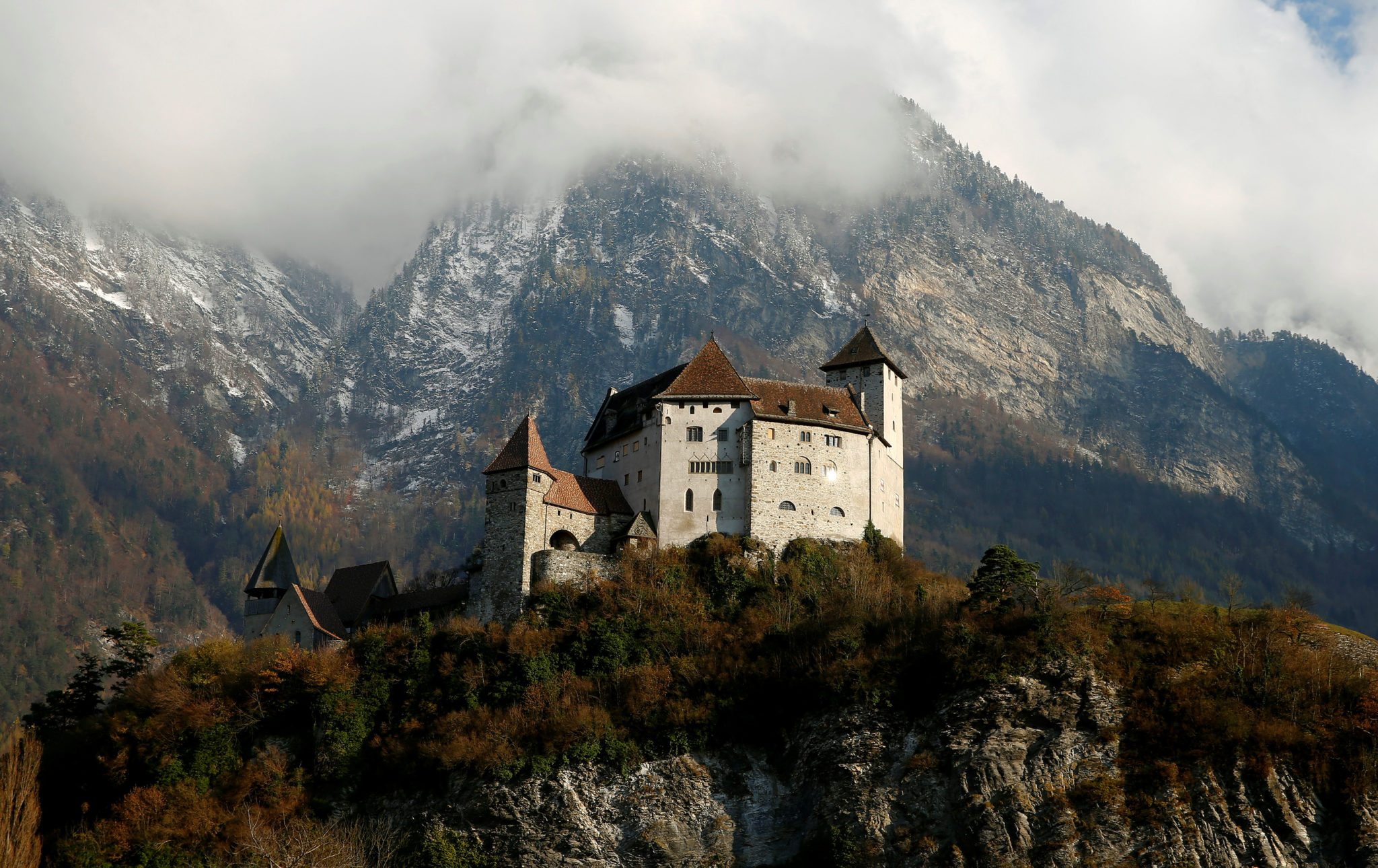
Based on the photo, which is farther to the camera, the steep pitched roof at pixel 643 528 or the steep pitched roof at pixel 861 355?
the steep pitched roof at pixel 861 355

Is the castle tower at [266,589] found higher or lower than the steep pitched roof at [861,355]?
lower

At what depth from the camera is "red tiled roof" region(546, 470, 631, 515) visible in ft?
271

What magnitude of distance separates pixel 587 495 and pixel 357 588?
669 inches

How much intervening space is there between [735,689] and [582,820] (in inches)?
419

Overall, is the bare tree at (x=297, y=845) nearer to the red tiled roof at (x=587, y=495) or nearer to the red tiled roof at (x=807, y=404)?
the red tiled roof at (x=587, y=495)

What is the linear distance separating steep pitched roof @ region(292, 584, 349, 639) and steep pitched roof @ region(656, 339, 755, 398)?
972 inches

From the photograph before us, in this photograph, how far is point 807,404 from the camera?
87312 mm

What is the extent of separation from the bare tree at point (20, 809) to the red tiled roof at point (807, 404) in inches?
1774

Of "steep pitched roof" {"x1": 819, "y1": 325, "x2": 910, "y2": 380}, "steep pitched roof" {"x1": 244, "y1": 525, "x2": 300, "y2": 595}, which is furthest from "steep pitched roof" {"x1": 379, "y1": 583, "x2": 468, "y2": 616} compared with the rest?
"steep pitched roof" {"x1": 819, "y1": 325, "x2": 910, "y2": 380}

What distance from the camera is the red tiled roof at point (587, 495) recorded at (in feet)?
271

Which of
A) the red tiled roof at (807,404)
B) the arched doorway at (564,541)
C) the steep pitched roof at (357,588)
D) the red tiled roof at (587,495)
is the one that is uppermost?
the red tiled roof at (807,404)

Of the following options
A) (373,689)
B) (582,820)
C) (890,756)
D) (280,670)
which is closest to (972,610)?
(890,756)

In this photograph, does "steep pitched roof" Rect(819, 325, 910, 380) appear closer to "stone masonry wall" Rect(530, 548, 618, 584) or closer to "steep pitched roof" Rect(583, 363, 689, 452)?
"steep pitched roof" Rect(583, 363, 689, 452)

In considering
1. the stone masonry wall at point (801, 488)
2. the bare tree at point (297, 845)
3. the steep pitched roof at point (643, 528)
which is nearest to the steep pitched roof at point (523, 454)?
the steep pitched roof at point (643, 528)
